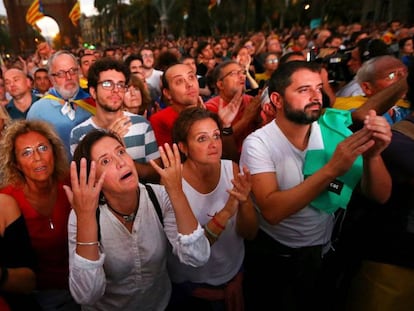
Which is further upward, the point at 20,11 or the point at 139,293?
the point at 20,11

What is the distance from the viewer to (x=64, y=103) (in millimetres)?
3441

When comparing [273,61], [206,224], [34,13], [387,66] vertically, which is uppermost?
[34,13]

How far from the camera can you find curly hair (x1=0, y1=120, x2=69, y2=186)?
2.04m

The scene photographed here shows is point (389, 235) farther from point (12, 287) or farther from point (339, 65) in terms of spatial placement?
point (339, 65)

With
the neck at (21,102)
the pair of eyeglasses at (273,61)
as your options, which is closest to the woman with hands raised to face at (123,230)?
the neck at (21,102)

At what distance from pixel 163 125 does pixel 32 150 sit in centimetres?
122

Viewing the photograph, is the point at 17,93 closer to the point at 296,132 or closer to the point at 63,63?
the point at 63,63

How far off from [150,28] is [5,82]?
172 feet

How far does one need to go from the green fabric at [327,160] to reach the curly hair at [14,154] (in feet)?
4.91

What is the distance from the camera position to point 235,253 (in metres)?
2.08

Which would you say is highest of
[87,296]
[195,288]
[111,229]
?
[111,229]

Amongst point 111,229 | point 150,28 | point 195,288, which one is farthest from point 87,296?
point 150,28

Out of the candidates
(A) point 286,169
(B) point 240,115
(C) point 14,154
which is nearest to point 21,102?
(C) point 14,154

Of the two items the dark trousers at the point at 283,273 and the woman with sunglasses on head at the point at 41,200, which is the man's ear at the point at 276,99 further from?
the woman with sunglasses on head at the point at 41,200
